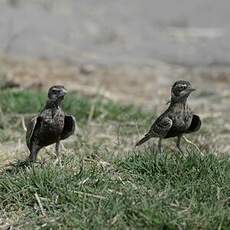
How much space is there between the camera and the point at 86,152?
7961 millimetres

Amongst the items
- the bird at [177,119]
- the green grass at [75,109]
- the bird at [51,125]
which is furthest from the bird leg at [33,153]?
the green grass at [75,109]

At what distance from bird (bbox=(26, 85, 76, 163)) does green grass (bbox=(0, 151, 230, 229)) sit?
231 mm

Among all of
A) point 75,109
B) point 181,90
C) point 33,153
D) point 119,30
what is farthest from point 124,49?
point 33,153

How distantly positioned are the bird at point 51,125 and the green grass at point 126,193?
231mm

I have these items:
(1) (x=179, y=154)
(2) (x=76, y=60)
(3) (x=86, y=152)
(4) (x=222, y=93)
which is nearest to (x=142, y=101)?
(4) (x=222, y=93)

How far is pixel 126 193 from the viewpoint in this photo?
607 centimetres

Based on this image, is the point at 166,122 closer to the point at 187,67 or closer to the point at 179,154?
the point at 179,154

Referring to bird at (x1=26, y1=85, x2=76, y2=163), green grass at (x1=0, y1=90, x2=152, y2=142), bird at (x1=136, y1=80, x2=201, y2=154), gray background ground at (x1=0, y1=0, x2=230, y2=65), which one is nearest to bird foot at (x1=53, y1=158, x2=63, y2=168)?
bird at (x1=26, y1=85, x2=76, y2=163)

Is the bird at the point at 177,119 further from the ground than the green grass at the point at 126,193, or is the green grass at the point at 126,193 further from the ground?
the bird at the point at 177,119

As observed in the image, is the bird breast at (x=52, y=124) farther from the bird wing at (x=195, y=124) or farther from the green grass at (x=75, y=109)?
the green grass at (x=75, y=109)

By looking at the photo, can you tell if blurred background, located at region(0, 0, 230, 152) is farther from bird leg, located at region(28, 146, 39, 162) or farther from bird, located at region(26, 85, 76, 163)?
bird leg, located at region(28, 146, 39, 162)

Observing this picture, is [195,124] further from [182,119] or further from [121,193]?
[121,193]

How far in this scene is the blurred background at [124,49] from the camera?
12.5 metres

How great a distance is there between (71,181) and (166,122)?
0.97 m
